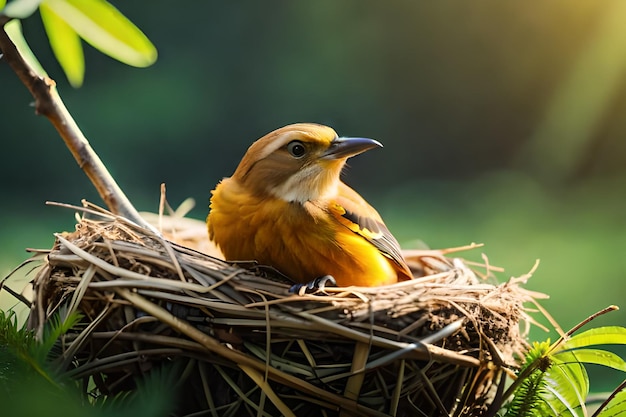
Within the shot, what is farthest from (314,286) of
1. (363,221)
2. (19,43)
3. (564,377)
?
(19,43)

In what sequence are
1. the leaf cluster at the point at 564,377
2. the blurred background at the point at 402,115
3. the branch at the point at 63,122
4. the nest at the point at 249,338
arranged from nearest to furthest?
the nest at the point at 249,338 < the leaf cluster at the point at 564,377 < the branch at the point at 63,122 < the blurred background at the point at 402,115

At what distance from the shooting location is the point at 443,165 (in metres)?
3.02

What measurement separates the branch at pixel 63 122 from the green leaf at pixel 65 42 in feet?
0.27

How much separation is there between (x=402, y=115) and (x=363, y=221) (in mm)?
1701

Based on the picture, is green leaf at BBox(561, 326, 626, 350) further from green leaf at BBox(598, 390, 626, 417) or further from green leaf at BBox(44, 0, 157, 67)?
green leaf at BBox(44, 0, 157, 67)

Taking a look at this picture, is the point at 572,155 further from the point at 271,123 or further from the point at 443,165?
the point at 271,123

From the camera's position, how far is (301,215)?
4.33 ft

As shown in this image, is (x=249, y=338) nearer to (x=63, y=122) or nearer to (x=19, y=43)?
(x=63, y=122)

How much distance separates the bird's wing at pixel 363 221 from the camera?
1.38 meters

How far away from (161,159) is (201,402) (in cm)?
195

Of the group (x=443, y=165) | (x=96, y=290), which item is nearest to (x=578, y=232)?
(x=443, y=165)

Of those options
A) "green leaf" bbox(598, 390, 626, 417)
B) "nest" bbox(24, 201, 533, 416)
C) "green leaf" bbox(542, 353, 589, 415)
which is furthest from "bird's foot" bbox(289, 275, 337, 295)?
"green leaf" bbox(598, 390, 626, 417)

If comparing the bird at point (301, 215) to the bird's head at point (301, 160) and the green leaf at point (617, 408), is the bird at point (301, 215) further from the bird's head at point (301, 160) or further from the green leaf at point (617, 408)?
the green leaf at point (617, 408)

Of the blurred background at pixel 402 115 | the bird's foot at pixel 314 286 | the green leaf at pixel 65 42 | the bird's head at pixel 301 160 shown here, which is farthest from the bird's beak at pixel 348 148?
the blurred background at pixel 402 115
